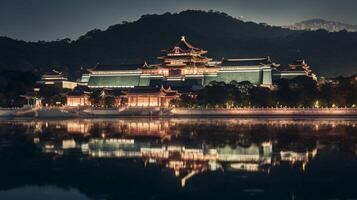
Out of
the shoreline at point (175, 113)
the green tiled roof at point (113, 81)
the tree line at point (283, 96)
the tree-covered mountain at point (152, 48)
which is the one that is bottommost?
the shoreline at point (175, 113)

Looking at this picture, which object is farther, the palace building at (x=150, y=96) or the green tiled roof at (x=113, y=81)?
the green tiled roof at (x=113, y=81)

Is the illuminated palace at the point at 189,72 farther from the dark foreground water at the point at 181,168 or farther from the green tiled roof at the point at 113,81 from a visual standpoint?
the dark foreground water at the point at 181,168

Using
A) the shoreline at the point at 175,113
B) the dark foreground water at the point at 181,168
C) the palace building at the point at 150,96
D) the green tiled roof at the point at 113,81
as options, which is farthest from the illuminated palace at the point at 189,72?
the dark foreground water at the point at 181,168

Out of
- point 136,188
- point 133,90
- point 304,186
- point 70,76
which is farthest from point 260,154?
point 70,76

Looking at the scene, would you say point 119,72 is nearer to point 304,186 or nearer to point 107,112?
point 107,112

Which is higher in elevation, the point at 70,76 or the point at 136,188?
the point at 70,76

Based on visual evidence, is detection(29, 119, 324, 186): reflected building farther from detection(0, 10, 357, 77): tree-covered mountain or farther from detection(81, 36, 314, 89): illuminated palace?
detection(0, 10, 357, 77): tree-covered mountain

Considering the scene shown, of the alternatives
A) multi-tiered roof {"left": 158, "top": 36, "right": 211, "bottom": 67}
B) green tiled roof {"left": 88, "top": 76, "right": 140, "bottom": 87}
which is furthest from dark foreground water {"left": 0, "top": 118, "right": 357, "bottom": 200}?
green tiled roof {"left": 88, "top": 76, "right": 140, "bottom": 87}
